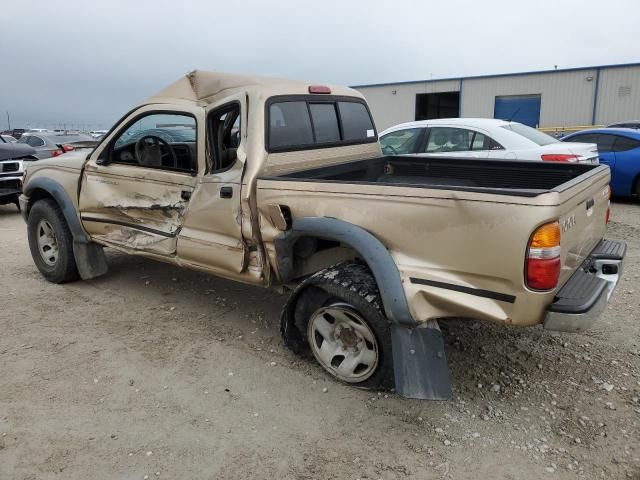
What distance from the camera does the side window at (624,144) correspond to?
9203 mm

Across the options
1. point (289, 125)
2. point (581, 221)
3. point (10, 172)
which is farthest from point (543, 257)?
point (10, 172)

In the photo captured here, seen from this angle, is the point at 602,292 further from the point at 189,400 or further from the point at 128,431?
the point at 128,431

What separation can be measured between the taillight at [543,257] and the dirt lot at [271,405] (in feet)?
3.06

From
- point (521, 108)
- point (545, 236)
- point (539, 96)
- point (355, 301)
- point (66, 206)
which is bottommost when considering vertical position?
point (355, 301)

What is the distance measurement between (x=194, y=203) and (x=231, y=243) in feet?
1.59

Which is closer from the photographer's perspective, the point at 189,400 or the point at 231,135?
the point at 189,400

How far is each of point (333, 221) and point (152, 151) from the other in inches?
83.7

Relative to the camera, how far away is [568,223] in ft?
8.69

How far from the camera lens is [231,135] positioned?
3.93 meters

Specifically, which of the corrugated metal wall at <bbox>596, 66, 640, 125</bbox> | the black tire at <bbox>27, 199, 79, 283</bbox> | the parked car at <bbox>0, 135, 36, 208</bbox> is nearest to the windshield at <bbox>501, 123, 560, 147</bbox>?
the black tire at <bbox>27, 199, 79, 283</bbox>

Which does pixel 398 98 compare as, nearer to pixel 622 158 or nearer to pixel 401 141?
pixel 622 158

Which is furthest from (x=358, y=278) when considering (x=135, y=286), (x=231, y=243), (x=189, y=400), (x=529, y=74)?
(x=529, y=74)

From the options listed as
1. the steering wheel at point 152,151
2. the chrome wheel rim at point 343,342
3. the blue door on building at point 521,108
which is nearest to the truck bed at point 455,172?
the chrome wheel rim at point 343,342

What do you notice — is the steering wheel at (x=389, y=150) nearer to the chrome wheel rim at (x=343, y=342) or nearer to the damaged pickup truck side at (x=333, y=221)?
the damaged pickup truck side at (x=333, y=221)
